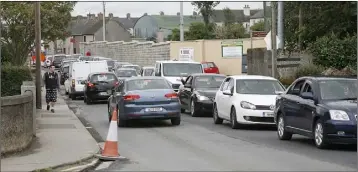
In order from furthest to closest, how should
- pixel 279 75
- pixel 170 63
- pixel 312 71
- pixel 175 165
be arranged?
pixel 279 75, pixel 312 71, pixel 170 63, pixel 175 165

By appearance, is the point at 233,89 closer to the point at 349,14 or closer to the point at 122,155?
the point at 122,155

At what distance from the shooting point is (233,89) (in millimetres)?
19375

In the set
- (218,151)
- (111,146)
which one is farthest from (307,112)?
(111,146)

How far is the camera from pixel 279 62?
120 ft

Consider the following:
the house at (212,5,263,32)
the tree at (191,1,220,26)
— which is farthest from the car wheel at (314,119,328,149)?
the house at (212,5,263,32)

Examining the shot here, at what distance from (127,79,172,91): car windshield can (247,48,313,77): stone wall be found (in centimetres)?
1622

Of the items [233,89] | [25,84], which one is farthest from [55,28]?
[233,89]

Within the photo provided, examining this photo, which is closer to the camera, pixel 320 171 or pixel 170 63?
pixel 320 171

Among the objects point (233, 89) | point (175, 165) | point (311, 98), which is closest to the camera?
point (175, 165)

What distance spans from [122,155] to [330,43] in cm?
2117

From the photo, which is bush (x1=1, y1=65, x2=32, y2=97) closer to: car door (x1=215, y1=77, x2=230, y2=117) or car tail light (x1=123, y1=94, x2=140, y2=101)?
car tail light (x1=123, y1=94, x2=140, y2=101)

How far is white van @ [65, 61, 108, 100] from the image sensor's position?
35.9 meters

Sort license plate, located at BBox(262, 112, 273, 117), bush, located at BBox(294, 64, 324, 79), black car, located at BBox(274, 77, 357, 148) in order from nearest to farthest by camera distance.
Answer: black car, located at BBox(274, 77, 357, 148)
license plate, located at BBox(262, 112, 273, 117)
bush, located at BBox(294, 64, 324, 79)

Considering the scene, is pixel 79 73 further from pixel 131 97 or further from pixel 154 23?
pixel 154 23
